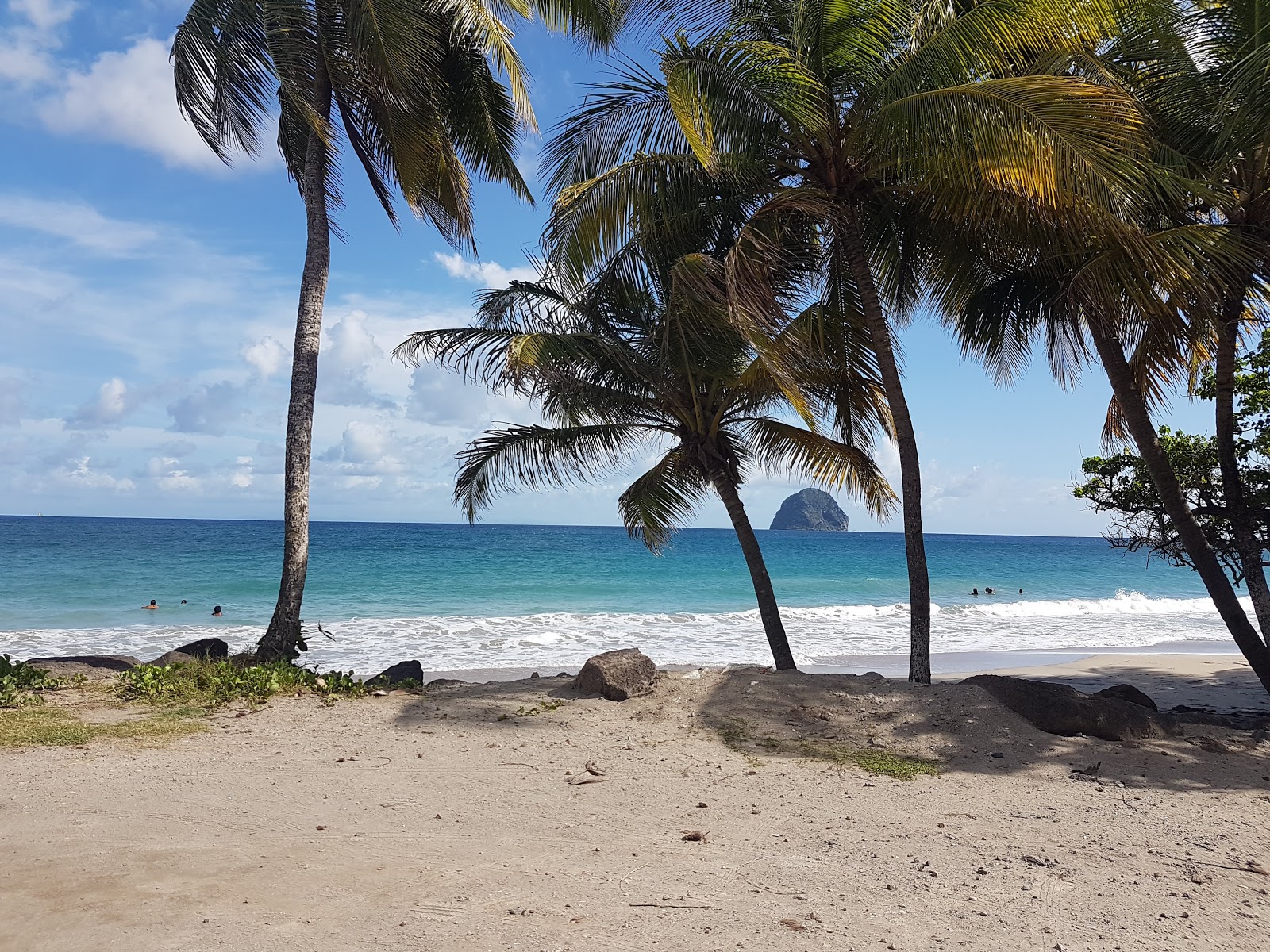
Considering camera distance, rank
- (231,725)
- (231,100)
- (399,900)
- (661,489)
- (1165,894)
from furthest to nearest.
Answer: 1. (661,489)
2. (231,100)
3. (231,725)
4. (1165,894)
5. (399,900)

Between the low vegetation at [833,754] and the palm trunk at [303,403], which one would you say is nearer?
the low vegetation at [833,754]

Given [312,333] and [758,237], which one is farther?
[312,333]

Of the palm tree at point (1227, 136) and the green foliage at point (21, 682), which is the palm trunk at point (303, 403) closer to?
the green foliage at point (21, 682)

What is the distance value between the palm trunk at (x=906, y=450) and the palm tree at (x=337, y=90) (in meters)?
4.29

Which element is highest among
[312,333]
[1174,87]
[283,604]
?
[1174,87]

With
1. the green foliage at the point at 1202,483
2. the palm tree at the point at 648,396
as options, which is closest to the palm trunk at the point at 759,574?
the palm tree at the point at 648,396

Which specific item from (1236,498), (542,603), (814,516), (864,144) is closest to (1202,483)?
(1236,498)

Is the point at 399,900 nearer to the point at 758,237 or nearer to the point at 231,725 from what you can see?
the point at 231,725

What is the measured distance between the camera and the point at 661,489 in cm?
1090

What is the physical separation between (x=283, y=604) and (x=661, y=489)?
4810 mm

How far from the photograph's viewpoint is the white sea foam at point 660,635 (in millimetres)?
15766

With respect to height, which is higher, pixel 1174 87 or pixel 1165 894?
pixel 1174 87

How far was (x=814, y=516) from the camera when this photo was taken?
110938 mm

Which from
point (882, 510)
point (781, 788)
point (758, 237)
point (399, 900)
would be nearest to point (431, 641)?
point (882, 510)
